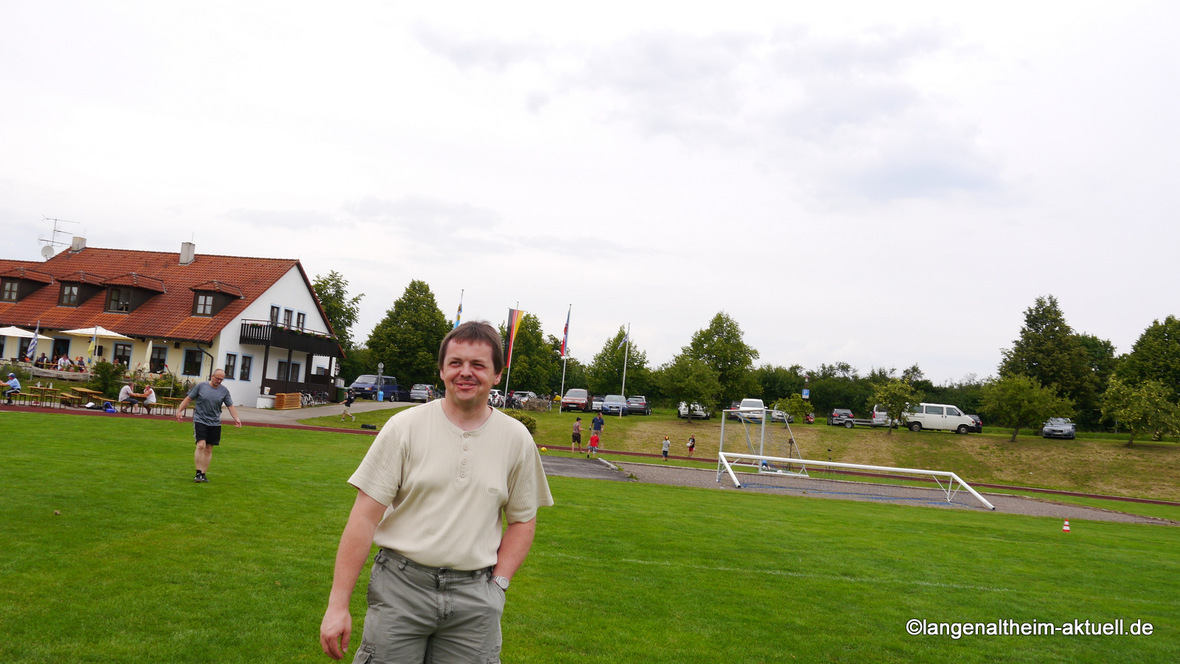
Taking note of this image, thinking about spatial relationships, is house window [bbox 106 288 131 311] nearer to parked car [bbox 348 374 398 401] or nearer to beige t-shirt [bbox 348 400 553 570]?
parked car [bbox 348 374 398 401]

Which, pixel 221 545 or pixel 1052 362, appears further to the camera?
pixel 1052 362

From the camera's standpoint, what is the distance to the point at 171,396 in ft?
116

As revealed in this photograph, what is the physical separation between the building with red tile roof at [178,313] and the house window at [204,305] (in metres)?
0.07

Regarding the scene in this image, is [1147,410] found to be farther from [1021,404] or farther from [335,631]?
[335,631]

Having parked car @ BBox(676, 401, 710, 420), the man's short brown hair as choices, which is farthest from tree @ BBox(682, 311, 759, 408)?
the man's short brown hair

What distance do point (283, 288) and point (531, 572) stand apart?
43639mm

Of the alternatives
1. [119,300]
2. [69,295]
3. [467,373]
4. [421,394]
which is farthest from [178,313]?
[467,373]

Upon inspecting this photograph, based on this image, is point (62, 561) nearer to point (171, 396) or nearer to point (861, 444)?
point (171, 396)

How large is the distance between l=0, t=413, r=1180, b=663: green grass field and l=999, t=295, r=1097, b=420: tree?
54230 millimetres

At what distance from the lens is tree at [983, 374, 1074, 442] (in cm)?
4447

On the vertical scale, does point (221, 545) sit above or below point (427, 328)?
below

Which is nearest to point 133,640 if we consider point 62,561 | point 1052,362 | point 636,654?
point 62,561

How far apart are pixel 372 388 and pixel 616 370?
2605cm

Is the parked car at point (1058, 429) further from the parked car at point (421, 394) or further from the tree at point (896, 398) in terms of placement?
the parked car at point (421, 394)
